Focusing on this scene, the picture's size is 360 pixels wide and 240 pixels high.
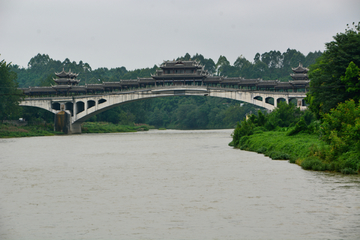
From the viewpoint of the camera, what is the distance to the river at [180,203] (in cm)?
1223

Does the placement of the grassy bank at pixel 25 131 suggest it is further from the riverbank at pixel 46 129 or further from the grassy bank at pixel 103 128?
the grassy bank at pixel 103 128

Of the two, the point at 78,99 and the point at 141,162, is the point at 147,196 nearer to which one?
the point at 141,162

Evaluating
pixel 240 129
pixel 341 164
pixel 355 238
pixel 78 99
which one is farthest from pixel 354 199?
pixel 78 99

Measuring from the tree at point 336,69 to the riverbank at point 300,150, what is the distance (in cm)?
288

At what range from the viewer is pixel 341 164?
22.3m

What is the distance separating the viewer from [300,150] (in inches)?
1130

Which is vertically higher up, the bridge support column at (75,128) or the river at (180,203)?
the bridge support column at (75,128)

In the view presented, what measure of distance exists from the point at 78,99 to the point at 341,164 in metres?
69.6

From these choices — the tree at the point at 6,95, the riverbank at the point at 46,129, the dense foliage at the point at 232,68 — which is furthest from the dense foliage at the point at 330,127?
the dense foliage at the point at 232,68

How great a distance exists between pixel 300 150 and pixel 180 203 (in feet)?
48.7

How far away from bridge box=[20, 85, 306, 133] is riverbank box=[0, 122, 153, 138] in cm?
313

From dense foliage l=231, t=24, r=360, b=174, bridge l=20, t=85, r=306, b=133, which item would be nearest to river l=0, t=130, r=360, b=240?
dense foliage l=231, t=24, r=360, b=174

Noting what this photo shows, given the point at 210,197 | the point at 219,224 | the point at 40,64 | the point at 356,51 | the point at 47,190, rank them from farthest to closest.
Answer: the point at 40,64 → the point at 356,51 → the point at 47,190 → the point at 210,197 → the point at 219,224

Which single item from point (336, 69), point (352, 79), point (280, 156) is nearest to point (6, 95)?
point (280, 156)
